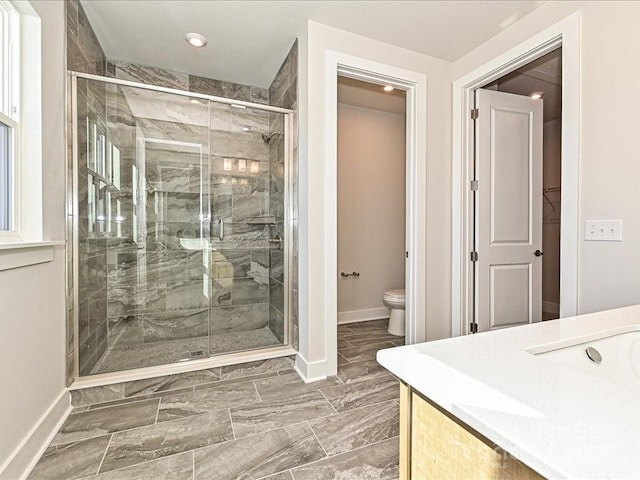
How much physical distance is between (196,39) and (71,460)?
8.85 ft

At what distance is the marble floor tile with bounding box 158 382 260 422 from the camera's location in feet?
5.74

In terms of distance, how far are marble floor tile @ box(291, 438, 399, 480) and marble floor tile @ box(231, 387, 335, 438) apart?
0.33m

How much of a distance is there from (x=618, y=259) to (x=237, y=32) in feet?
9.17

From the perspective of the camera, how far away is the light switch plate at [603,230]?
5.32ft

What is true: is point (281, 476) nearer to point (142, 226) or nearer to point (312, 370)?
point (312, 370)

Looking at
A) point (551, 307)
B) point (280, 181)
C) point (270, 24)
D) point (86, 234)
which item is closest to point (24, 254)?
point (86, 234)

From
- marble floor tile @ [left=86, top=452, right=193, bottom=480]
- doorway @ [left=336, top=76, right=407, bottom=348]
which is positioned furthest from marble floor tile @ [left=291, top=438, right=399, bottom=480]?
doorway @ [left=336, top=76, right=407, bottom=348]

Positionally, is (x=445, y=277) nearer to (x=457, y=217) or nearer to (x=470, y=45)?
(x=457, y=217)

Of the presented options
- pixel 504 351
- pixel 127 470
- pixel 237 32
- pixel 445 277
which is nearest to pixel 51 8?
pixel 237 32

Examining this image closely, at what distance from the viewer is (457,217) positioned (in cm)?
260

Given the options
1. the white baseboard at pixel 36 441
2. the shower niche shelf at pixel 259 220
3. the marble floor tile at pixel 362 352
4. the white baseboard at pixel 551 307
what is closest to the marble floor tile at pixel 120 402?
the white baseboard at pixel 36 441

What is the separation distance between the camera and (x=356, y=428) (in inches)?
63.5

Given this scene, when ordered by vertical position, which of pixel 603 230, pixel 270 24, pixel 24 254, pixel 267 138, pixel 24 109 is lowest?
pixel 24 254

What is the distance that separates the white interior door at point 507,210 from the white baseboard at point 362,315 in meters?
1.28
